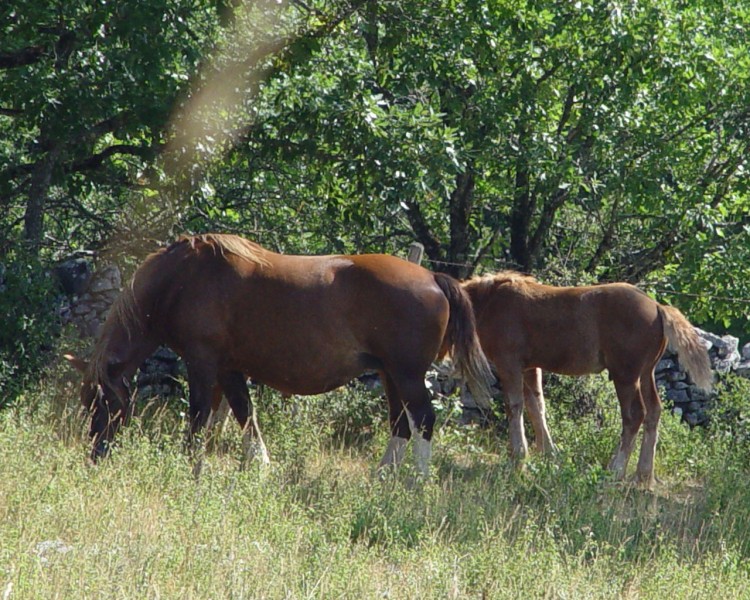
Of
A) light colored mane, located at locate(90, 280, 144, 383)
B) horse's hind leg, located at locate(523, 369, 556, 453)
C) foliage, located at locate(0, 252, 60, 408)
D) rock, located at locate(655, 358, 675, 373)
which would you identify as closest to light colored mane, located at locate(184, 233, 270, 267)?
light colored mane, located at locate(90, 280, 144, 383)

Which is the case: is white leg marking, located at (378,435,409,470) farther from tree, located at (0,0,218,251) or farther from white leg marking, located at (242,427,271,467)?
tree, located at (0,0,218,251)

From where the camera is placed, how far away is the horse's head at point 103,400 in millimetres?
7539

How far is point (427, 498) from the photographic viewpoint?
22.8 ft

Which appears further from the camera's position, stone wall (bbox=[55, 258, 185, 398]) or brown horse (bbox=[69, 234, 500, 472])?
stone wall (bbox=[55, 258, 185, 398])

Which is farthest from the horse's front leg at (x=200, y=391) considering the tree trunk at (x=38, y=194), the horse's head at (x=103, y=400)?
the tree trunk at (x=38, y=194)

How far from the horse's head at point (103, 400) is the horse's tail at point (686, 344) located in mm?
4514

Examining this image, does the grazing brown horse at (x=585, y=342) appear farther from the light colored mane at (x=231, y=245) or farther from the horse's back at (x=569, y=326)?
the light colored mane at (x=231, y=245)

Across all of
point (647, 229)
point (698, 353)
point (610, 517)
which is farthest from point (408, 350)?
point (647, 229)

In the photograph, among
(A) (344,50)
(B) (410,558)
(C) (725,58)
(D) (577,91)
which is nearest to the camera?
(B) (410,558)

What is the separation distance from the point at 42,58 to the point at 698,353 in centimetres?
625

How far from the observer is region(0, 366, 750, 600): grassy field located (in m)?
5.33

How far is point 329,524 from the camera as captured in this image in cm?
652

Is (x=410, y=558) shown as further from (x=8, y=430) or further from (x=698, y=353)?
(x=698, y=353)

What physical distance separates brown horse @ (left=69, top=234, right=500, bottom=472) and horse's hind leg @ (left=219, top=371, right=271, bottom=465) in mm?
18
